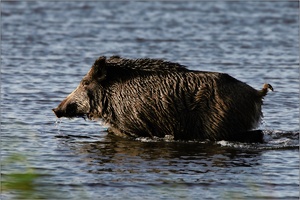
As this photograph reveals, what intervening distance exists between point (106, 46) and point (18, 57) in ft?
9.07

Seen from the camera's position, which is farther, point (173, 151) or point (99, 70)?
point (99, 70)

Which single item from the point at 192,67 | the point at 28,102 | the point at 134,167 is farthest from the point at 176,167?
the point at 192,67

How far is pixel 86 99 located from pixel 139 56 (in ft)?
23.4

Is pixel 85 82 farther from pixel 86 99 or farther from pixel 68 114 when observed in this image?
pixel 68 114

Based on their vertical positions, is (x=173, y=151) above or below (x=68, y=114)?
below

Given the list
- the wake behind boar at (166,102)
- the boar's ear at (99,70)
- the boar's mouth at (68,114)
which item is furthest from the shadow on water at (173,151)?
the boar's ear at (99,70)

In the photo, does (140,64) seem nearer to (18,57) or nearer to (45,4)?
(18,57)

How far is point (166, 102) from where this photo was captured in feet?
38.1

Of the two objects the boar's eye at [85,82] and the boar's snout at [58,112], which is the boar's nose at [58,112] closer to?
the boar's snout at [58,112]

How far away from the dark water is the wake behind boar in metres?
0.21

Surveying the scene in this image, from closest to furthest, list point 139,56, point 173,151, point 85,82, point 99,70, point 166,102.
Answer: point 173,151 → point 166,102 → point 99,70 → point 85,82 → point 139,56

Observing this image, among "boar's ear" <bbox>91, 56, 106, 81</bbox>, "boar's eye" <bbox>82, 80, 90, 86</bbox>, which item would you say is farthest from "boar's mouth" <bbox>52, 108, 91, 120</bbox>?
"boar's ear" <bbox>91, 56, 106, 81</bbox>

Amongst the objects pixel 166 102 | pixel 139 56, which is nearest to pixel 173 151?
pixel 166 102

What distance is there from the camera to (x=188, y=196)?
8891mm
